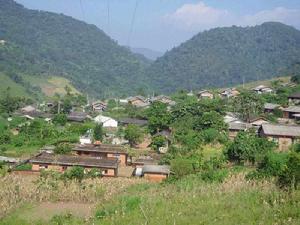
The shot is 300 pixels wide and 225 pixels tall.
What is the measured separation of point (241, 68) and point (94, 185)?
394ft

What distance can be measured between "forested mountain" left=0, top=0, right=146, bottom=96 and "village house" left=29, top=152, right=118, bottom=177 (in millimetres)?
73063

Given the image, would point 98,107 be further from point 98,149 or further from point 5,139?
point 98,149

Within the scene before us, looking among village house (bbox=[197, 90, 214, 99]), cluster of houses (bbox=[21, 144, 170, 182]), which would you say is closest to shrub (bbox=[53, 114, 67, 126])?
cluster of houses (bbox=[21, 144, 170, 182])

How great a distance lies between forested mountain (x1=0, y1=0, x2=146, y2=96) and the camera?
379 ft

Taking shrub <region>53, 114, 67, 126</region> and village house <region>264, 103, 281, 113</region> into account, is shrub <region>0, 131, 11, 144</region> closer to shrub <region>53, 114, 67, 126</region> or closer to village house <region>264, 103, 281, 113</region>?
shrub <region>53, 114, 67, 126</region>

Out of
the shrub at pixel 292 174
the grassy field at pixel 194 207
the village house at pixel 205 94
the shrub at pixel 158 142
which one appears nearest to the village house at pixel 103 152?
the shrub at pixel 158 142

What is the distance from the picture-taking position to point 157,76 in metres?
145

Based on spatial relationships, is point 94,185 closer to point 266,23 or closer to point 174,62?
point 174,62

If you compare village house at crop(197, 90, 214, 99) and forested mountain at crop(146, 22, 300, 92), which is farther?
forested mountain at crop(146, 22, 300, 92)

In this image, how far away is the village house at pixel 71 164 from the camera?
2822 centimetres

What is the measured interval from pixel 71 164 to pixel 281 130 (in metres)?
16.5

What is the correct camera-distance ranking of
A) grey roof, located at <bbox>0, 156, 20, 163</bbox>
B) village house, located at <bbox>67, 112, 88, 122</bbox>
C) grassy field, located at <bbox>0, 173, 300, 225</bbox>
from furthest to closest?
1. village house, located at <bbox>67, 112, 88, 122</bbox>
2. grey roof, located at <bbox>0, 156, 20, 163</bbox>
3. grassy field, located at <bbox>0, 173, 300, 225</bbox>

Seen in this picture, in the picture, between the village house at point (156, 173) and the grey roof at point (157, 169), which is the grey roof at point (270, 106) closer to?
the grey roof at point (157, 169)

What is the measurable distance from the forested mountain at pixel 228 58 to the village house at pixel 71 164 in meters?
96.0
